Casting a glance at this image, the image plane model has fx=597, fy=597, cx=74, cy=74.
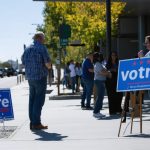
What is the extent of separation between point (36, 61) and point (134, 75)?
231cm

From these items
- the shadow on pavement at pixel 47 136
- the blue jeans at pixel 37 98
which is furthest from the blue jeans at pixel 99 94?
the shadow on pavement at pixel 47 136

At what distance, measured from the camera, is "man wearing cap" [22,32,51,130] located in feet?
40.5

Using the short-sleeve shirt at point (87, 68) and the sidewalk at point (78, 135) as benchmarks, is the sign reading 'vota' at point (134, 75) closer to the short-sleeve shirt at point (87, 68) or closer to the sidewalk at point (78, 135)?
the sidewalk at point (78, 135)

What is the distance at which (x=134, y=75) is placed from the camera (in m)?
11.1

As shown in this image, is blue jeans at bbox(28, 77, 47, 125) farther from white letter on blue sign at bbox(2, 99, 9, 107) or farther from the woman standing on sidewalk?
the woman standing on sidewalk

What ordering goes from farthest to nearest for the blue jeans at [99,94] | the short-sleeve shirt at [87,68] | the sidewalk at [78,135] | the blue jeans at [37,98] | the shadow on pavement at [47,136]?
the short-sleeve shirt at [87,68] < the blue jeans at [99,94] < the blue jeans at [37,98] < the shadow on pavement at [47,136] < the sidewalk at [78,135]

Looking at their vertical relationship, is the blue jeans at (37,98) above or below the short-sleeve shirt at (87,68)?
below

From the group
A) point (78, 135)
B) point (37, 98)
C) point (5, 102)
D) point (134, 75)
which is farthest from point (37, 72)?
point (134, 75)

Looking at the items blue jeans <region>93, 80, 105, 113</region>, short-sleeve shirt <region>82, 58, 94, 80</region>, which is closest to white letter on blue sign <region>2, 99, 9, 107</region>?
blue jeans <region>93, 80, 105, 113</region>

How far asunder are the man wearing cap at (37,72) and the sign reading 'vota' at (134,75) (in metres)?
1.82

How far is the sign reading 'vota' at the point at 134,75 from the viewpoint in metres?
11.0

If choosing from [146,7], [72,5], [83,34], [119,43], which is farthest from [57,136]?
[119,43]

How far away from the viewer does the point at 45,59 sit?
1223 centimetres

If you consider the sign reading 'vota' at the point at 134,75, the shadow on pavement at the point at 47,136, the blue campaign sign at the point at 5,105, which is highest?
the sign reading 'vota' at the point at 134,75
